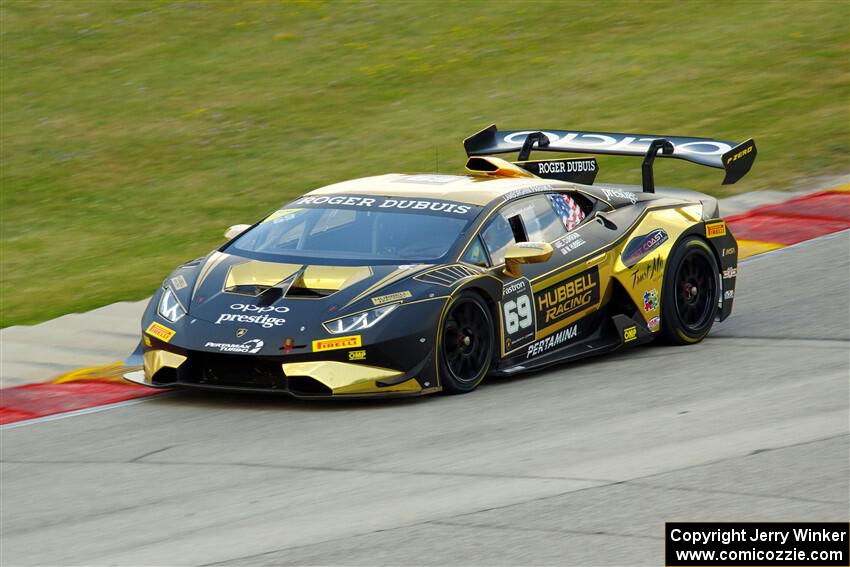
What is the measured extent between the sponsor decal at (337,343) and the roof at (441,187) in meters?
→ 1.58

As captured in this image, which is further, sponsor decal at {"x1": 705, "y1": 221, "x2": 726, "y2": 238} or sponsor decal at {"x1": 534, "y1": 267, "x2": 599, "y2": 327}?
sponsor decal at {"x1": 705, "y1": 221, "x2": 726, "y2": 238}

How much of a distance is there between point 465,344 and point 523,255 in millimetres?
670

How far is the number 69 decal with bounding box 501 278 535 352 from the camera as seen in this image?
906 cm

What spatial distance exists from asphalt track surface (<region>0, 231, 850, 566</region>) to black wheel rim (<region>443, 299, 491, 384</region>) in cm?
18

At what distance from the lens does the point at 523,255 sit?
8.93 meters

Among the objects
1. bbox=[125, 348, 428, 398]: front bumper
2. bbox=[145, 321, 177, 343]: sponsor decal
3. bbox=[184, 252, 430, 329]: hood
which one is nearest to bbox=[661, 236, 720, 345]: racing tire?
bbox=[184, 252, 430, 329]: hood

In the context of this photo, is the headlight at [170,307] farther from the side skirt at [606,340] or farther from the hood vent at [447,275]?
the side skirt at [606,340]

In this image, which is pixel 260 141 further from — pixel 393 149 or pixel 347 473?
pixel 347 473

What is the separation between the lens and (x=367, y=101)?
819 inches

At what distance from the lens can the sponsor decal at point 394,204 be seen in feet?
30.8

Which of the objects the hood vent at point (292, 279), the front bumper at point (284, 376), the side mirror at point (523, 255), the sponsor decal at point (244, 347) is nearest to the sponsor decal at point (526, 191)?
the side mirror at point (523, 255)

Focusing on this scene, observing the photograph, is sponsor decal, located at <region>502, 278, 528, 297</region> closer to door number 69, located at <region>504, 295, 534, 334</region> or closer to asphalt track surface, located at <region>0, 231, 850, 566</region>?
door number 69, located at <region>504, 295, 534, 334</region>

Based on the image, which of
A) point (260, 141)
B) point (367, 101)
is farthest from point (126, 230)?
point (367, 101)

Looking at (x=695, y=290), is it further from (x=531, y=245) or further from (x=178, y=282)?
(x=178, y=282)
